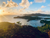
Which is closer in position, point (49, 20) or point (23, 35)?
point (23, 35)

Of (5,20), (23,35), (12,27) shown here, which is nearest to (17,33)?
(23,35)

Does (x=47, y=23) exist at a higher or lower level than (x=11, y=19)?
lower

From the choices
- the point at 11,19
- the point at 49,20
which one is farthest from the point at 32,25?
the point at 11,19

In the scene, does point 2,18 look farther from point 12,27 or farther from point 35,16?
point 35,16

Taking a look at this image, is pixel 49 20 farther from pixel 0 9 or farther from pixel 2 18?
pixel 0 9

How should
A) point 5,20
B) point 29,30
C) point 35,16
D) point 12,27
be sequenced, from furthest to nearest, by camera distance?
point 35,16, point 5,20, point 12,27, point 29,30

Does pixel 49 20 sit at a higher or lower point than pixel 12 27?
higher

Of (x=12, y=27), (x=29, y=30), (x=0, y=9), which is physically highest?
(x=0, y=9)

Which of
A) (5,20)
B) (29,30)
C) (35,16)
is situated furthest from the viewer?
(35,16)

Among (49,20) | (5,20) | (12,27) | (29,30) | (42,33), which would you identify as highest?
(5,20)
